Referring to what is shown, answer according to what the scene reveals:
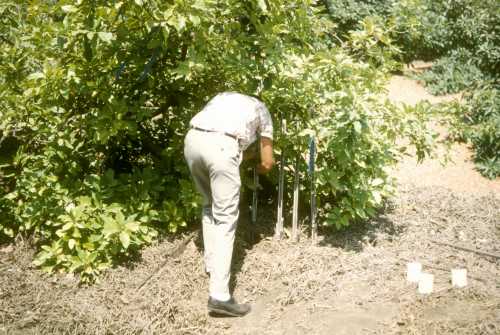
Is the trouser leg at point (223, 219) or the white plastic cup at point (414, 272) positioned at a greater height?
the trouser leg at point (223, 219)

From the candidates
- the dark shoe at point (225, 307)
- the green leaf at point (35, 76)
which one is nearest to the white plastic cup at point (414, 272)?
the dark shoe at point (225, 307)

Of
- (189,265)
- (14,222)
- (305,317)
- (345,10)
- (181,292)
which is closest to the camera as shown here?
(305,317)

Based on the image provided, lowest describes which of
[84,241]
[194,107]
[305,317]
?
[305,317]

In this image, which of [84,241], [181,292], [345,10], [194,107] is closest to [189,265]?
[181,292]

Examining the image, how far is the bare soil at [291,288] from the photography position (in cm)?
318

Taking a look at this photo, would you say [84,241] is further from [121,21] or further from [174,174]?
[121,21]

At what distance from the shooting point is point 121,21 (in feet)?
11.6

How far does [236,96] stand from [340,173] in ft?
3.58

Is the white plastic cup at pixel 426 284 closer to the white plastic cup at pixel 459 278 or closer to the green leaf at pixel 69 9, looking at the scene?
the white plastic cup at pixel 459 278

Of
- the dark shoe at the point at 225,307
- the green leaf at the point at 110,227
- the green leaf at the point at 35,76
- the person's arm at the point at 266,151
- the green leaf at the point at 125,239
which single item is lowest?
the dark shoe at the point at 225,307

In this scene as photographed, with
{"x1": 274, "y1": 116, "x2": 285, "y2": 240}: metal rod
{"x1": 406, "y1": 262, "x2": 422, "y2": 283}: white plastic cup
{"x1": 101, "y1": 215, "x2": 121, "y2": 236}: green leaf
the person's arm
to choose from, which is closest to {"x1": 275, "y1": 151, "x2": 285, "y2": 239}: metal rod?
{"x1": 274, "y1": 116, "x2": 285, "y2": 240}: metal rod

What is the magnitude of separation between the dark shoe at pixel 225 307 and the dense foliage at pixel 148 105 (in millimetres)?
716

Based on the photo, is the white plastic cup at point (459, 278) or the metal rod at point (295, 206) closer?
the white plastic cup at point (459, 278)

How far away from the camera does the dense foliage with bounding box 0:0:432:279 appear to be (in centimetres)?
352
